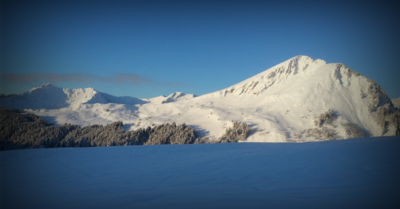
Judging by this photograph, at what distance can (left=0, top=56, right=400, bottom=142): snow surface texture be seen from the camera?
1296 centimetres

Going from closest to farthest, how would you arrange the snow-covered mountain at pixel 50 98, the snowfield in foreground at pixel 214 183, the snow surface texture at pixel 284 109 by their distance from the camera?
the snowfield in foreground at pixel 214 183 → the snow surface texture at pixel 284 109 → the snow-covered mountain at pixel 50 98

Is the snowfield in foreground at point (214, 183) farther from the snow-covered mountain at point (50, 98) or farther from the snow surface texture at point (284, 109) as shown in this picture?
the snow-covered mountain at point (50, 98)

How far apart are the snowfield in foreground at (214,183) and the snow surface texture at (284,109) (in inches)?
296

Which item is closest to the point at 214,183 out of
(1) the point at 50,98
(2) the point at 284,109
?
(2) the point at 284,109

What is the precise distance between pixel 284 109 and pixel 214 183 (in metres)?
12.8

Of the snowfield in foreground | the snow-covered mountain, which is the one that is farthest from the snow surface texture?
the snowfield in foreground

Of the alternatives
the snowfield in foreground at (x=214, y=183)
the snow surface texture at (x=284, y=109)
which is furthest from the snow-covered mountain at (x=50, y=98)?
the snowfield in foreground at (x=214, y=183)

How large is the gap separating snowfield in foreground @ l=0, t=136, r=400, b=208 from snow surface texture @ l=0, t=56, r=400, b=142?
7524 mm

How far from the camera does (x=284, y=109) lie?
50.3 feet

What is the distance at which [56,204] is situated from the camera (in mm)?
3240

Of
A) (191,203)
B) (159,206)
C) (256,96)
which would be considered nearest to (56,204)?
(159,206)

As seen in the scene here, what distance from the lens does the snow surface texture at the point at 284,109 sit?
42.5ft

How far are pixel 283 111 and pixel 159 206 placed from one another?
13.7m

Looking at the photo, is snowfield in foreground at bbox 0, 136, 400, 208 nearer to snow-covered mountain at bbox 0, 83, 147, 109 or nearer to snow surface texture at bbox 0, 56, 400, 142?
snow surface texture at bbox 0, 56, 400, 142
